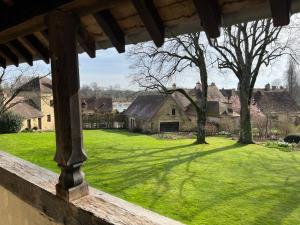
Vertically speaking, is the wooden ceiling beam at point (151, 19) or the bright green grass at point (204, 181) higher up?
the wooden ceiling beam at point (151, 19)

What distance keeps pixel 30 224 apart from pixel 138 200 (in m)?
5.34

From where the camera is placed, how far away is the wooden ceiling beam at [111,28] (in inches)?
93.0

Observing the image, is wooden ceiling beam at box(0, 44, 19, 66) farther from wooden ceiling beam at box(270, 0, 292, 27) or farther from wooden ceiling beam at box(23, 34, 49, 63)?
wooden ceiling beam at box(270, 0, 292, 27)

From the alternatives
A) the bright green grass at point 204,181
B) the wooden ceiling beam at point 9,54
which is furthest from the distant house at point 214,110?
the wooden ceiling beam at point 9,54

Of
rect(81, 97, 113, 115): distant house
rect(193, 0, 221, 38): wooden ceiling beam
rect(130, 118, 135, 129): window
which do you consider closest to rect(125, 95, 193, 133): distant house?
rect(130, 118, 135, 129): window

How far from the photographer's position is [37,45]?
343 centimetres

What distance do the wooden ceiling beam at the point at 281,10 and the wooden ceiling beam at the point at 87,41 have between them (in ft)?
5.51

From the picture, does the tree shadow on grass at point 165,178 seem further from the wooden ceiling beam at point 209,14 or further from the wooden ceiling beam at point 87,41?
the wooden ceiling beam at point 209,14

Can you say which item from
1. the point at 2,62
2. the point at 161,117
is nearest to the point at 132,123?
the point at 161,117

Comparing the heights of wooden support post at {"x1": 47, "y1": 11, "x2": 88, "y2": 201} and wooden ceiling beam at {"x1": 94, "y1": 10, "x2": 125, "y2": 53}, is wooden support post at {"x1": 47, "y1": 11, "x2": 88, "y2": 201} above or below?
below

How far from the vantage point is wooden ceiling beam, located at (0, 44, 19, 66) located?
406cm

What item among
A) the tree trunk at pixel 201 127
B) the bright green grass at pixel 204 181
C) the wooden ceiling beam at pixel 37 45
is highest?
the wooden ceiling beam at pixel 37 45

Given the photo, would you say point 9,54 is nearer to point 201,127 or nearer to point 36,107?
point 201,127

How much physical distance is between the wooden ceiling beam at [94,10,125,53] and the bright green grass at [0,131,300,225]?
17.1 ft
